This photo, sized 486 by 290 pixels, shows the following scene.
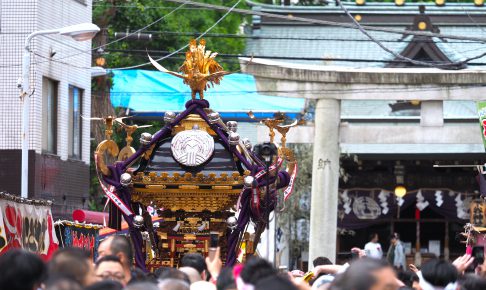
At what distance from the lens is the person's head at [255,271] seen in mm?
10016

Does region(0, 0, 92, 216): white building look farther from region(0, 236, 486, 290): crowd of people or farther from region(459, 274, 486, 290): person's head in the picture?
region(459, 274, 486, 290): person's head

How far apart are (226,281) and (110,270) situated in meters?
0.90

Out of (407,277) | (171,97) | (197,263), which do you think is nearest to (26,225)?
(197,263)

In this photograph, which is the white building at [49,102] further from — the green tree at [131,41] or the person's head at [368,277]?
the person's head at [368,277]

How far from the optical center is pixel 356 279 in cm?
844

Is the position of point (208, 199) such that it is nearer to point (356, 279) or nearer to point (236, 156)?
point (236, 156)

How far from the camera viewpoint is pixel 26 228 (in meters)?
18.2

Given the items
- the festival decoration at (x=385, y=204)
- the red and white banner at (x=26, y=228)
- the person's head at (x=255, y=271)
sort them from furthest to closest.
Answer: the festival decoration at (x=385, y=204) → the red and white banner at (x=26, y=228) → the person's head at (x=255, y=271)

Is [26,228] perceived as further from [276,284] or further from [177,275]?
[276,284]

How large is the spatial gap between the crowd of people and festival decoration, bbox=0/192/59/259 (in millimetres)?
4486

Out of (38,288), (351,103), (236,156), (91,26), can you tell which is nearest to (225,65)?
(351,103)

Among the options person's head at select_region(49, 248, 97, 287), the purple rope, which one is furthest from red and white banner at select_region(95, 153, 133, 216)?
person's head at select_region(49, 248, 97, 287)

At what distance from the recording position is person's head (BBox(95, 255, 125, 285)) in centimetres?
1028

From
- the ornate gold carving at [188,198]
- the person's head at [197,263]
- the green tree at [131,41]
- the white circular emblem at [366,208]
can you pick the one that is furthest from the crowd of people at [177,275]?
the white circular emblem at [366,208]
